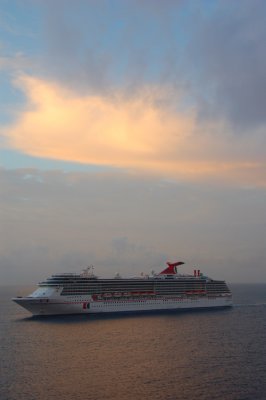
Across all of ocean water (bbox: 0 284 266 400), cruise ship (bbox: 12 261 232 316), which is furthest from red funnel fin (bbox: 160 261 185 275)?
ocean water (bbox: 0 284 266 400)

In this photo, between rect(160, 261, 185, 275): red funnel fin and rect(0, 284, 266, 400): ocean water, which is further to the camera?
rect(160, 261, 185, 275): red funnel fin

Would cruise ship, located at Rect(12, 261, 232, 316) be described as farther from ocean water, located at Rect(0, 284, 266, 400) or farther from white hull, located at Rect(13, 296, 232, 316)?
ocean water, located at Rect(0, 284, 266, 400)

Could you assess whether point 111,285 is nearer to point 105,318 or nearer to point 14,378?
point 105,318

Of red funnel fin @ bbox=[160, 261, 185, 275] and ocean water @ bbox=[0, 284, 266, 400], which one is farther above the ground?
red funnel fin @ bbox=[160, 261, 185, 275]

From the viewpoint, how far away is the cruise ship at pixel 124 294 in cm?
10031

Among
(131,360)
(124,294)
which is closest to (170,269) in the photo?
(124,294)

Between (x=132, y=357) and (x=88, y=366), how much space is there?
734 cm

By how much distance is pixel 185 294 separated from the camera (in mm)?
122125

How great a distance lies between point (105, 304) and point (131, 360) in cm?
5050

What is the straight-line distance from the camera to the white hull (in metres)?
98.8

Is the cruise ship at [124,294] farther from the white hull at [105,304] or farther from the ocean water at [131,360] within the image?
the ocean water at [131,360]

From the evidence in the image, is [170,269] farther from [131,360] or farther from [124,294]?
[131,360]

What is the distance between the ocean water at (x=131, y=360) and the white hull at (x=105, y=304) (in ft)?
19.8

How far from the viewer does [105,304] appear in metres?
107
